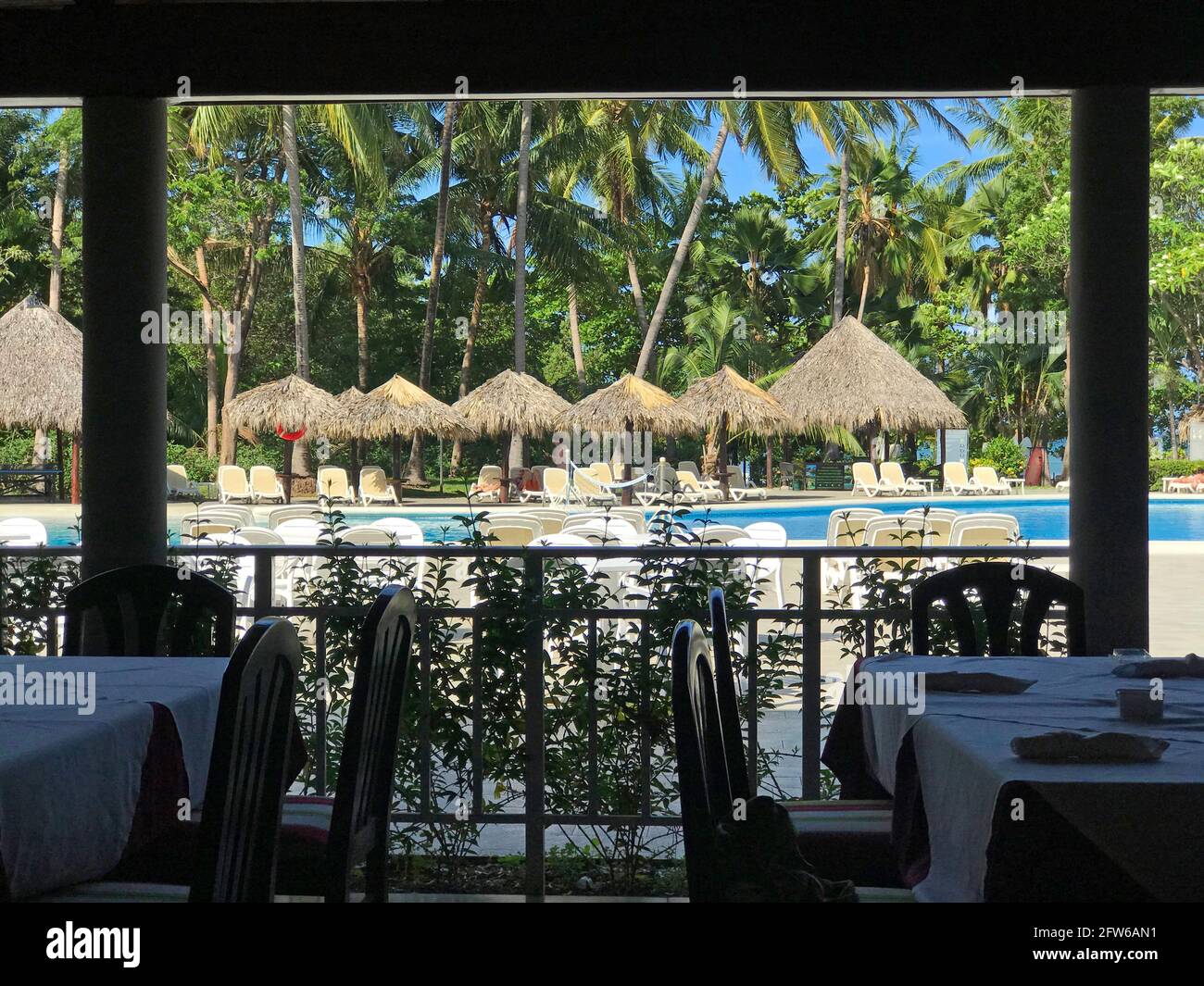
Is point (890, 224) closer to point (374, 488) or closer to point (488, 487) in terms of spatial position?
point (488, 487)

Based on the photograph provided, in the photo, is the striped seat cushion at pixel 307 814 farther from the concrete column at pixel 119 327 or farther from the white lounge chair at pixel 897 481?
the white lounge chair at pixel 897 481

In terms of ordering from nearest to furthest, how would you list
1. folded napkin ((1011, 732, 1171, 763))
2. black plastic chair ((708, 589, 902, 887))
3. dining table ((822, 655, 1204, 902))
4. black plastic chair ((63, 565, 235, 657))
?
dining table ((822, 655, 1204, 902)) < folded napkin ((1011, 732, 1171, 763)) < black plastic chair ((708, 589, 902, 887)) < black plastic chair ((63, 565, 235, 657))

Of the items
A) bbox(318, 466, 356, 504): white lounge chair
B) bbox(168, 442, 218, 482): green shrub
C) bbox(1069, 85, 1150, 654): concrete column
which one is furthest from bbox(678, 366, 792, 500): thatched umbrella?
bbox(1069, 85, 1150, 654): concrete column

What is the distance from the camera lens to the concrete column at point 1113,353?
3.58m

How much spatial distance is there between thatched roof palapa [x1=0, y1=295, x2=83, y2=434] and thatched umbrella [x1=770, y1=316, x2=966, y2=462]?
11.3 meters

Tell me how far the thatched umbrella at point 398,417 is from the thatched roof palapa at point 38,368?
13.3 ft

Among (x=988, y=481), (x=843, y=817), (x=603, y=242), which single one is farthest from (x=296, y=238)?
(x=843, y=817)

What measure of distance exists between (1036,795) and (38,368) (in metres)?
18.5

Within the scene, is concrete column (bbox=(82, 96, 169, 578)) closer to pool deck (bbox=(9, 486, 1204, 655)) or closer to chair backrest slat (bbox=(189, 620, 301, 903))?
chair backrest slat (bbox=(189, 620, 301, 903))

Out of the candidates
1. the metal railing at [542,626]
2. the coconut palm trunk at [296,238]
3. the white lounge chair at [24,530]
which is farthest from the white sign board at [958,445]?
the metal railing at [542,626]

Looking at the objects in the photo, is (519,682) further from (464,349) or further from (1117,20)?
(464,349)

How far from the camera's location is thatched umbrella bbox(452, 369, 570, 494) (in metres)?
19.4

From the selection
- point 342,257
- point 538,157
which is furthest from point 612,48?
point 342,257

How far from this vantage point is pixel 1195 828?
1593 mm
